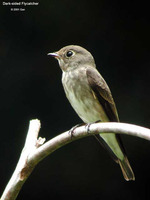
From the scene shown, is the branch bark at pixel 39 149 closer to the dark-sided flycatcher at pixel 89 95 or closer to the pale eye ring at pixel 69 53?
the dark-sided flycatcher at pixel 89 95

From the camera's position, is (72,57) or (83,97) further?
(72,57)

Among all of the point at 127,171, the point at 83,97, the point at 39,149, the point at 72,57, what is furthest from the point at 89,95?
the point at 39,149

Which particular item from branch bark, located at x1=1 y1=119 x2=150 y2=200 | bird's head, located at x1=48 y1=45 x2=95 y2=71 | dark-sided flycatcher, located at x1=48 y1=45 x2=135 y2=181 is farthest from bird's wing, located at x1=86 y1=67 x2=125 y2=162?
branch bark, located at x1=1 y1=119 x2=150 y2=200

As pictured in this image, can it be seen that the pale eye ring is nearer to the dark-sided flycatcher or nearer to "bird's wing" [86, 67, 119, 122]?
the dark-sided flycatcher

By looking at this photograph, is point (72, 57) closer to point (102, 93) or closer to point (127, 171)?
point (102, 93)

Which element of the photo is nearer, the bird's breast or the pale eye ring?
the bird's breast

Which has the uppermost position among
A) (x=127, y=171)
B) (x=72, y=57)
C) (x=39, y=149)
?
(x=72, y=57)

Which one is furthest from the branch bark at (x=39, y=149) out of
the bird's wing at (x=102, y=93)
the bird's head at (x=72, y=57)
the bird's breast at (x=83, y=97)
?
the bird's head at (x=72, y=57)

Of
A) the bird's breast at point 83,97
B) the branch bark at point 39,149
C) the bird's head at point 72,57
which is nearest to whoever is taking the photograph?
the branch bark at point 39,149
